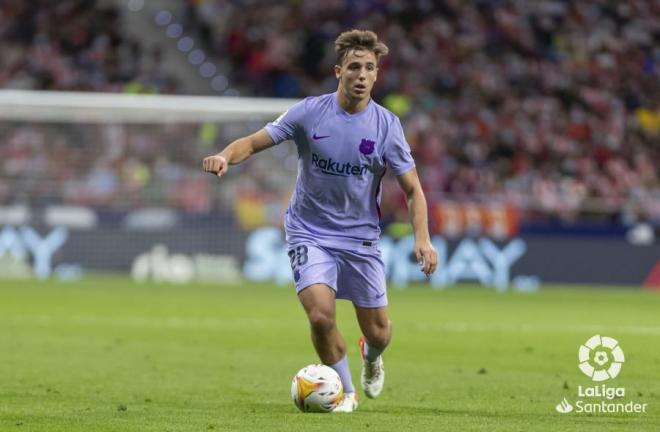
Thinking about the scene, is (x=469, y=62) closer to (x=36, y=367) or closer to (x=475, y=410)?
(x=36, y=367)

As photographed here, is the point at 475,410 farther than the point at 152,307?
No

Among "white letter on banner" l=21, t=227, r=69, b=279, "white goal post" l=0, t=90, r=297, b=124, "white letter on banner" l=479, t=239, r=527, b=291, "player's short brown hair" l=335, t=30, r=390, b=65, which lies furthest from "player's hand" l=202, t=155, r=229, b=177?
"white letter on banner" l=479, t=239, r=527, b=291

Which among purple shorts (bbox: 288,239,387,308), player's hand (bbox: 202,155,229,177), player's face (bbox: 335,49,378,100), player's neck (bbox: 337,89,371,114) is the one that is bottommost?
purple shorts (bbox: 288,239,387,308)

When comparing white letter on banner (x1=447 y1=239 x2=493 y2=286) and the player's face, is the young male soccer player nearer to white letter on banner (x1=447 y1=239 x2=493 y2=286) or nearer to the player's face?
the player's face

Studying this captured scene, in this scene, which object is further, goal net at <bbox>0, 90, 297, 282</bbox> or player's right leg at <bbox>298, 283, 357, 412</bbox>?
goal net at <bbox>0, 90, 297, 282</bbox>

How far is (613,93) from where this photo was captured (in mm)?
35156

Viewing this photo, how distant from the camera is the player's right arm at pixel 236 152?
28.9 feet

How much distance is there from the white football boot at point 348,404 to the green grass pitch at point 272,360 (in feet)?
0.59

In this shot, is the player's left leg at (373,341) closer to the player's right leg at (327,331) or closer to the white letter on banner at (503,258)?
the player's right leg at (327,331)

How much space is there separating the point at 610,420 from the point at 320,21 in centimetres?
2739

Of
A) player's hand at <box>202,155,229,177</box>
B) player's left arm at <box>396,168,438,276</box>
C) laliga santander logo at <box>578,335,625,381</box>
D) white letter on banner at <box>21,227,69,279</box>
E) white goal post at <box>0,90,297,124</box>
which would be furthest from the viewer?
white letter on banner at <box>21,227,69,279</box>

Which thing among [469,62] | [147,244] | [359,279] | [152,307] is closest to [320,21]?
[469,62]

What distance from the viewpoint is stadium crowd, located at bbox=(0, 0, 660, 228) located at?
31422 millimetres

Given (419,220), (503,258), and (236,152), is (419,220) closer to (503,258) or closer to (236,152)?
(236,152)
